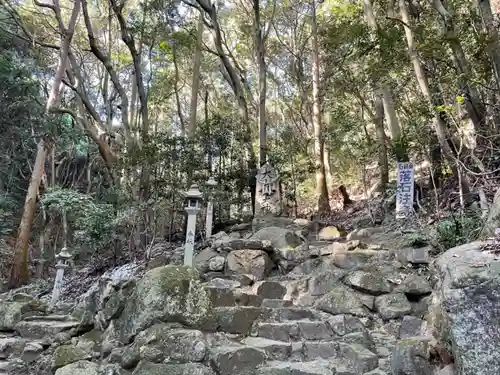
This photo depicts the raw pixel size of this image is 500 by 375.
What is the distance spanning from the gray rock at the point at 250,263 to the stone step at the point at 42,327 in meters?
2.38

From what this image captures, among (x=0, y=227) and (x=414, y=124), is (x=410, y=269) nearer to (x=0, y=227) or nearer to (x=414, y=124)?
(x=414, y=124)

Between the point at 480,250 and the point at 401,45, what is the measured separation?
219 inches

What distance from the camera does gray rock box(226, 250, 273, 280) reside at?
6.38 metres

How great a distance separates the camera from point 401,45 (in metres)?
7.40

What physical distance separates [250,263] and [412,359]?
3.62 m

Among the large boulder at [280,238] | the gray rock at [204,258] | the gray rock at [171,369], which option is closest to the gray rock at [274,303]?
the gray rock at [171,369]

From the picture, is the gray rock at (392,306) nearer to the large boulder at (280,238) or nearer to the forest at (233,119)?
the forest at (233,119)

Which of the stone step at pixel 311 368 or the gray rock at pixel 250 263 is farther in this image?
the gray rock at pixel 250 263

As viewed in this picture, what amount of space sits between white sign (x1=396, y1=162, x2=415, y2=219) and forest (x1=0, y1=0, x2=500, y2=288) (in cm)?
40

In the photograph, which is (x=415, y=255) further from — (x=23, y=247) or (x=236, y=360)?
(x=23, y=247)

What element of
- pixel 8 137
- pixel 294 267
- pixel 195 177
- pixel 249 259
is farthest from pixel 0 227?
pixel 294 267

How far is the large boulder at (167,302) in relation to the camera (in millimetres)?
3873

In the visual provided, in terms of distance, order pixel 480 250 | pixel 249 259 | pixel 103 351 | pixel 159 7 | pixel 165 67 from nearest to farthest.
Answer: pixel 480 250, pixel 103 351, pixel 249 259, pixel 159 7, pixel 165 67

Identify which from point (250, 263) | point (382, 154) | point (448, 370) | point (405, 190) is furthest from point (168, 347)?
point (382, 154)
